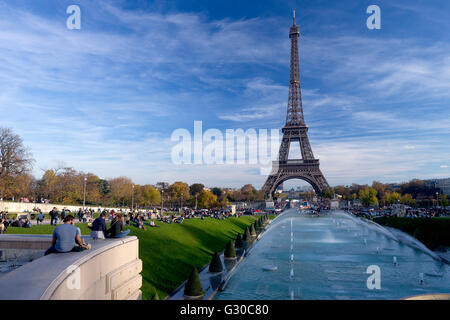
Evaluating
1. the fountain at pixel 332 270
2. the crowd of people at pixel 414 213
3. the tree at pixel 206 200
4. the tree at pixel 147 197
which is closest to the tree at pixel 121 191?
the tree at pixel 147 197

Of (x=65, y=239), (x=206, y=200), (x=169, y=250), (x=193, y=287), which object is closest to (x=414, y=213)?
(x=169, y=250)

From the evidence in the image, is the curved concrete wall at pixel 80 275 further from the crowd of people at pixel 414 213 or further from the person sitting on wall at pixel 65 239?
the crowd of people at pixel 414 213

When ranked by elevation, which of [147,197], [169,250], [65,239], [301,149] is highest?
[301,149]

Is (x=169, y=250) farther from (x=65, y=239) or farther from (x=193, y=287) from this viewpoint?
(x=65, y=239)

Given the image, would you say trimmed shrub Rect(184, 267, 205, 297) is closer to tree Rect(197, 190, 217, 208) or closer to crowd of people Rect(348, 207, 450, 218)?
crowd of people Rect(348, 207, 450, 218)
